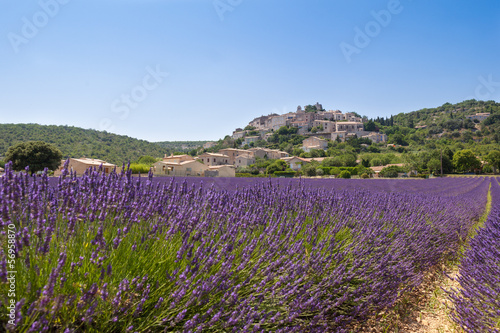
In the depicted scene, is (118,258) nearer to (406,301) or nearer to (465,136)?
(406,301)

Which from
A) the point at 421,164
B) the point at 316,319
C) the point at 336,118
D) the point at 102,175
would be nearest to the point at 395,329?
the point at 316,319

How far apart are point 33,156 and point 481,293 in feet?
104

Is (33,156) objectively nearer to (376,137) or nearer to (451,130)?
(376,137)

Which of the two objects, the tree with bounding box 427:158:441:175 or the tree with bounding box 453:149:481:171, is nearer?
the tree with bounding box 427:158:441:175

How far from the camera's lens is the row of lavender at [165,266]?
1196mm

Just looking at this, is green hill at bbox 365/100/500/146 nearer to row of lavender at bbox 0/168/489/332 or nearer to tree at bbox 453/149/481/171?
tree at bbox 453/149/481/171

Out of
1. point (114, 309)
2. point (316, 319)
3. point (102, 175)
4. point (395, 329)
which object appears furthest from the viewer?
point (395, 329)

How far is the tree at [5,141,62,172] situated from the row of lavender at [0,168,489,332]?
95.4 ft

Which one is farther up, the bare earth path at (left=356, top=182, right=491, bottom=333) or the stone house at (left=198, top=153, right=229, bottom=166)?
the stone house at (left=198, top=153, right=229, bottom=166)

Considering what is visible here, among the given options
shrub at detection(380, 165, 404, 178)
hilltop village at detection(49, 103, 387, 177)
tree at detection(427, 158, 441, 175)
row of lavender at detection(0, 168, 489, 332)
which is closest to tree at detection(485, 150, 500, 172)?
tree at detection(427, 158, 441, 175)

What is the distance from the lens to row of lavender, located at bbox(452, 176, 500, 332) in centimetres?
202

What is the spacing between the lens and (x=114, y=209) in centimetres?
181

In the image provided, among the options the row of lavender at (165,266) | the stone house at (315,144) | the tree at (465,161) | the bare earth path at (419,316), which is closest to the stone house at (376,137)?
the stone house at (315,144)

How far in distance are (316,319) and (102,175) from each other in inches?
65.2
